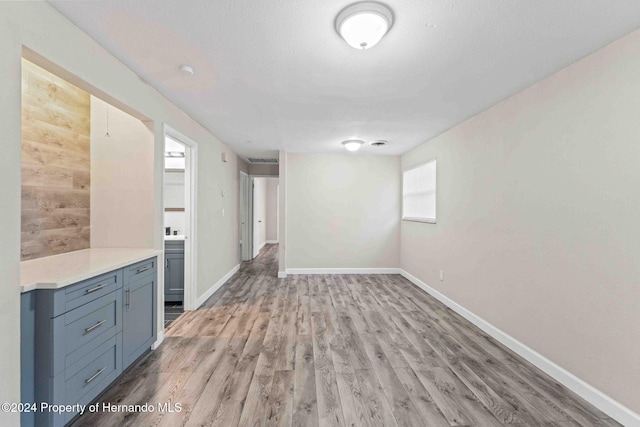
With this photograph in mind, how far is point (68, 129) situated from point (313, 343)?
2921 millimetres

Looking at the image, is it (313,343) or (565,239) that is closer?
(565,239)

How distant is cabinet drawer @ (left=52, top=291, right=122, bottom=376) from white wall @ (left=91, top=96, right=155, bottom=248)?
0.74 metres

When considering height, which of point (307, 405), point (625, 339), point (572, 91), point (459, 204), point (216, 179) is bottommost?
point (307, 405)

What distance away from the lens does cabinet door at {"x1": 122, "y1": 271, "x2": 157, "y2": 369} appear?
2117mm

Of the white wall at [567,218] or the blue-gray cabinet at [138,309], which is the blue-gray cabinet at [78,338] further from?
the white wall at [567,218]

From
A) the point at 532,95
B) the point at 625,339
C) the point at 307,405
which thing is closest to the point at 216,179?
the point at 307,405

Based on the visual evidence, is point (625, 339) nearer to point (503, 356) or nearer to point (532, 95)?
point (503, 356)

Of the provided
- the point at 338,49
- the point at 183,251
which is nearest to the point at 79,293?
the point at 183,251

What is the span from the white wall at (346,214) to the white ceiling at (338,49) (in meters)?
2.40

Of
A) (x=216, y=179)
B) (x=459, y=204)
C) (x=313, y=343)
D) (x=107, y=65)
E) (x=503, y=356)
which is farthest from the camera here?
(x=216, y=179)

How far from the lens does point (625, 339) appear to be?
1732 millimetres

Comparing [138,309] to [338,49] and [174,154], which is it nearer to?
[338,49]

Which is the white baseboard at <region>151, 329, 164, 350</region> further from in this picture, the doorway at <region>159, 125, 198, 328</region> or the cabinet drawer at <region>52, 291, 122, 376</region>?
the cabinet drawer at <region>52, 291, 122, 376</region>

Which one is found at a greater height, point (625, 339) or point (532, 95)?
point (532, 95)
